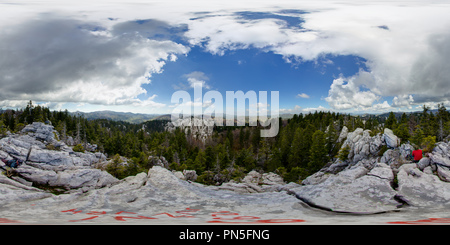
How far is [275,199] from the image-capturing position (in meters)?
15.5

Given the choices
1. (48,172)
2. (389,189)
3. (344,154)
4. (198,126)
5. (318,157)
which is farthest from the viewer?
(198,126)

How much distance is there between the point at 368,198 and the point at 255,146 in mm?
66130

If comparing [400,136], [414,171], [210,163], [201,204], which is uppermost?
[400,136]

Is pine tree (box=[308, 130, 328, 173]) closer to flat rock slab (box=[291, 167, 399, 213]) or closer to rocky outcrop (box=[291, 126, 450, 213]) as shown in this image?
rocky outcrop (box=[291, 126, 450, 213])

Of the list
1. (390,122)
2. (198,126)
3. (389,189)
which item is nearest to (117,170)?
(389,189)

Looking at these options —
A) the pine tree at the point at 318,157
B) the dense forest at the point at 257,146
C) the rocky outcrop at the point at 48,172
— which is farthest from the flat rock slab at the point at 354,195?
the pine tree at the point at 318,157

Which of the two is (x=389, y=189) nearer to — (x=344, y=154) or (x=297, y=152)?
(x=344, y=154)

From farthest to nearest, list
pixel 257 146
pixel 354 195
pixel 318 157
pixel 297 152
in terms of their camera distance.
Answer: pixel 257 146, pixel 297 152, pixel 318 157, pixel 354 195

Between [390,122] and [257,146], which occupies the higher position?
[390,122]

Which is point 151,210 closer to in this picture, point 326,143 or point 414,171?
point 414,171

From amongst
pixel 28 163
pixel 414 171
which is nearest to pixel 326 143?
pixel 414 171

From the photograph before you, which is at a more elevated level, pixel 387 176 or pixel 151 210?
pixel 387 176

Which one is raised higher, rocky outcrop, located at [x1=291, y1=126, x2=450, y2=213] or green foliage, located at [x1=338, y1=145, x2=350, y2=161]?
rocky outcrop, located at [x1=291, y1=126, x2=450, y2=213]

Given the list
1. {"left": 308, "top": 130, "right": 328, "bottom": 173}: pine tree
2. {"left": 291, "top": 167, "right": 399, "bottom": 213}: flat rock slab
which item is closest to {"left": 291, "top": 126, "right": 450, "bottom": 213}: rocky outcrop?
{"left": 291, "top": 167, "right": 399, "bottom": 213}: flat rock slab
